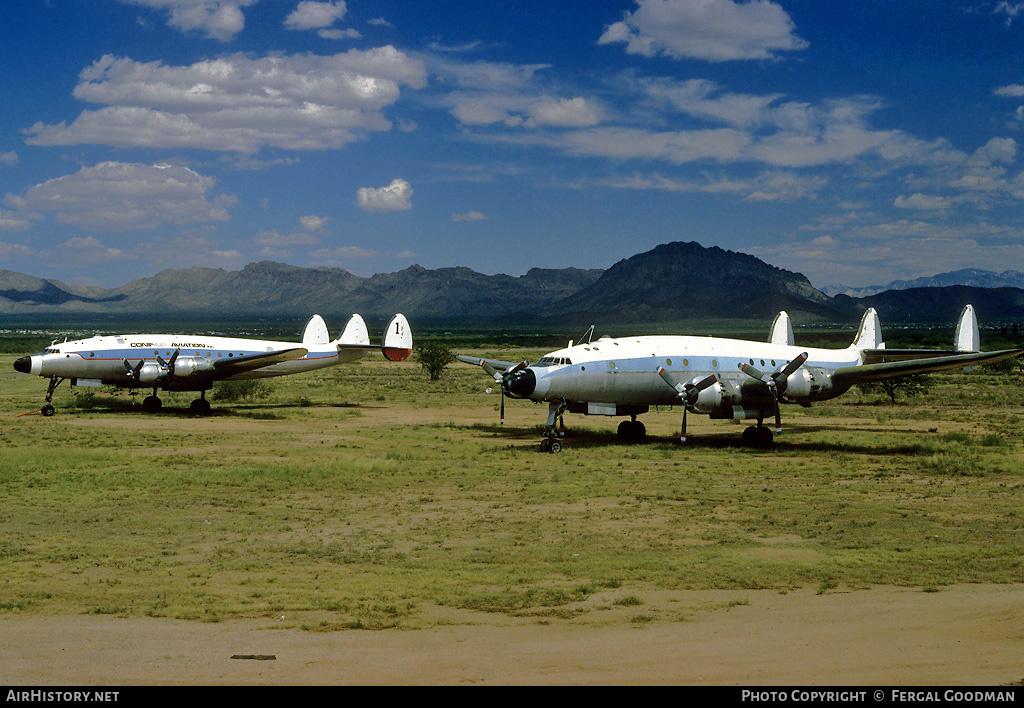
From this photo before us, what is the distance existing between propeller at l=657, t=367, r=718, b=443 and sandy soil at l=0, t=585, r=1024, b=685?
1824 centimetres

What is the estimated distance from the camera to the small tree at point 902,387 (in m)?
52.5

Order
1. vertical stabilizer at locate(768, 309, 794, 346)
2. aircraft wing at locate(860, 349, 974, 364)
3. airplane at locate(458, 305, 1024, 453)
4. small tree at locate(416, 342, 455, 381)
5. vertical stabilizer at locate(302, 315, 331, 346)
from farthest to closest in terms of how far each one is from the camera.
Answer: small tree at locate(416, 342, 455, 381), vertical stabilizer at locate(302, 315, 331, 346), vertical stabilizer at locate(768, 309, 794, 346), aircraft wing at locate(860, 349, 974, 364), airplane at locate(458, 305, 1024, 453)

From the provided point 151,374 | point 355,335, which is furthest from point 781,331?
point 151,374

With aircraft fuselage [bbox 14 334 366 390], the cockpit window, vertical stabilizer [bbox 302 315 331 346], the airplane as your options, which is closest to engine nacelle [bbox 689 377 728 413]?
the airplane

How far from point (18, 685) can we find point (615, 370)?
23431 mm

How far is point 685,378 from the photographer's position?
3103cm

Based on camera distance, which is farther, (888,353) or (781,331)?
(781,331)

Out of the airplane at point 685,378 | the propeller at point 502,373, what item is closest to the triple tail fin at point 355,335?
the propeller at point 502,373

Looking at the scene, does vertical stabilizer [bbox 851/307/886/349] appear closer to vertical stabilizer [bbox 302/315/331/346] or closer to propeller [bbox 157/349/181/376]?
vertical stabilizer [bbox 302/315/331/346]

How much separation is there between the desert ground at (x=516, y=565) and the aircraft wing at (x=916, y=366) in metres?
2.42

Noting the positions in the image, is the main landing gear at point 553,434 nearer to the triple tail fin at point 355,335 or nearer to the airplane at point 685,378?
the airplane at point 685,378

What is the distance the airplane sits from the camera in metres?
29.2

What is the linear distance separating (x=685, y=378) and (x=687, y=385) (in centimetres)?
40

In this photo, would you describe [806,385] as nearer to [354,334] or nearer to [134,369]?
[354,334]
